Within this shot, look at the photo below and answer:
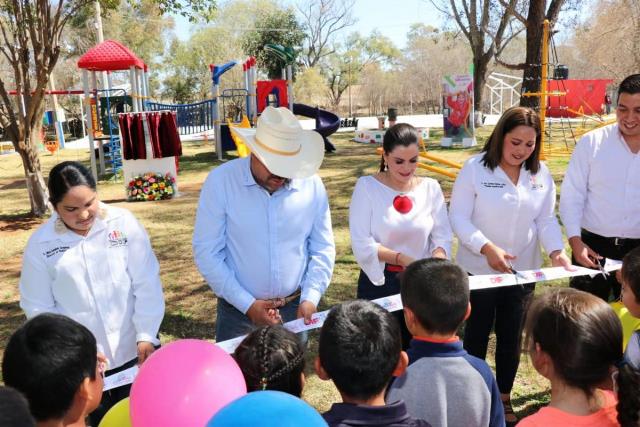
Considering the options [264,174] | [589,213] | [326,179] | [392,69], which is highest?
[392,69]

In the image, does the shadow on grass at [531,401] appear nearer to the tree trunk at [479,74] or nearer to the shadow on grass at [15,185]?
the shadow on grass at [15,185]

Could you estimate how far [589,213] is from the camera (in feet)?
11.4

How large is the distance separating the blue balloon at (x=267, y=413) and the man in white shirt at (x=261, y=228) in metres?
1.33

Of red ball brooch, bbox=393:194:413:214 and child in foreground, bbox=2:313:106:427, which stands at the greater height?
red ball brooch, bbox=393:194:413:214

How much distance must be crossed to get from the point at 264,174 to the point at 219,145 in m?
15.4

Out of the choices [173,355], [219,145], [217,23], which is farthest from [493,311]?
[217,23]

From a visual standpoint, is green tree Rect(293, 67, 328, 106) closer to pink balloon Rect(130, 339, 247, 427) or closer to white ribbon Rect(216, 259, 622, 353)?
white ribbon Rect(216, 259, 622, 353)

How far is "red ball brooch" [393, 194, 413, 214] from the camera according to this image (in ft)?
10.7

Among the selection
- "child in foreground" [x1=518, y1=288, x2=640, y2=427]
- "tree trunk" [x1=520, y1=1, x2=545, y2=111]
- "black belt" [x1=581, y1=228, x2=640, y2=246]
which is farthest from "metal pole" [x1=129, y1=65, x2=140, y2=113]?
"child in foreground" [x1=518, y1=288, x2=640, y2=427]

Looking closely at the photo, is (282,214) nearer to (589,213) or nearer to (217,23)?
(589,213)

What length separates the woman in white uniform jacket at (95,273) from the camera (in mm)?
2494

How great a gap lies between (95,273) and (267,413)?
1.56 m

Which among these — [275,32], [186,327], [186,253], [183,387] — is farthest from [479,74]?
[183,387]

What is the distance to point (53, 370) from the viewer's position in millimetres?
1718
